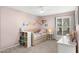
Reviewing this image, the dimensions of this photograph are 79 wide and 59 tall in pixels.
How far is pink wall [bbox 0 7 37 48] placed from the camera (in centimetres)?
120

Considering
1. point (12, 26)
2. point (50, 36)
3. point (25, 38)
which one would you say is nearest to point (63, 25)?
point (50, 36)

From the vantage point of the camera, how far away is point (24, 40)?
1277 millimetres

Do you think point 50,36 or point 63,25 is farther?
point 50,36

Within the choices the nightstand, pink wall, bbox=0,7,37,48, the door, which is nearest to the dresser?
pink wall, bbox=0,7,37,48

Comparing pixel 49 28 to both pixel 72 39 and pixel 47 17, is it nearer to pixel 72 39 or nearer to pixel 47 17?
pixel 47 17

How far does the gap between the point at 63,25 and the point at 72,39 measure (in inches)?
10.2

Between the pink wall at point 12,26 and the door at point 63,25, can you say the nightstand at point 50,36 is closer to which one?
the door at point 63,25

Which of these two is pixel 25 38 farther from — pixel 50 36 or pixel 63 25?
pixel 63 25

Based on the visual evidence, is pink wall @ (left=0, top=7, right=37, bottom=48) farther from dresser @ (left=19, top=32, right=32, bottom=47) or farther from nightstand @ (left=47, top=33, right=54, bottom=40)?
nightstand @ (left=47, top=33, right=54, bottom=40)

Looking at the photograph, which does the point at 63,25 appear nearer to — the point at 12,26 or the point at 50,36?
the point at 50,36

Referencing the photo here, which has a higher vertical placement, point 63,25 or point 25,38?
point 63,25

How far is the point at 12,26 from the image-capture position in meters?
1.25
